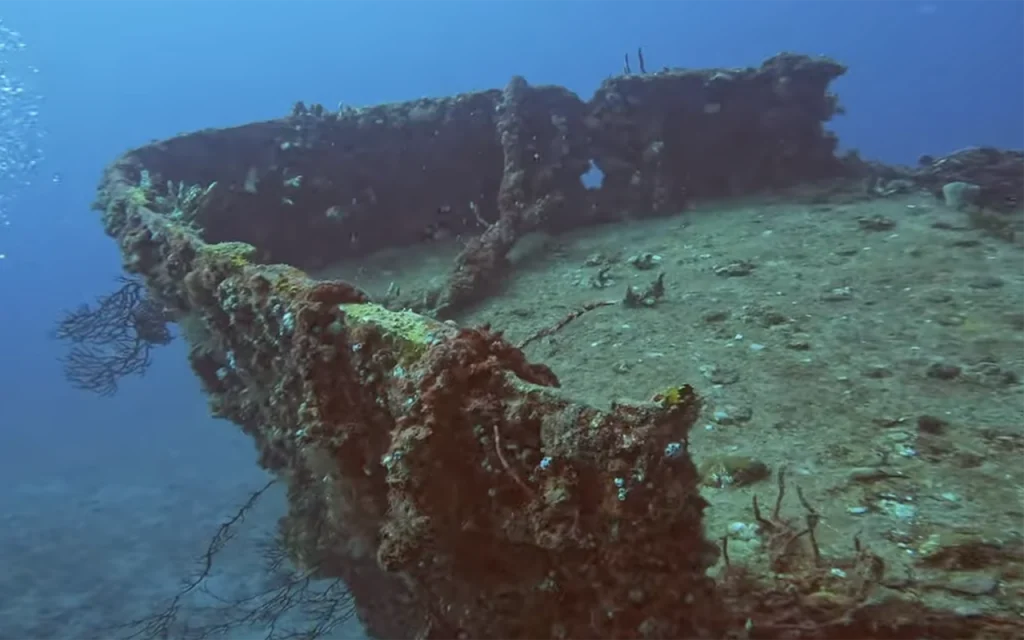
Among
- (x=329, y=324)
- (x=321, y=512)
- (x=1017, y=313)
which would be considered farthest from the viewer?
(x=321, y=512)

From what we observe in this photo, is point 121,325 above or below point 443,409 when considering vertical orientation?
below

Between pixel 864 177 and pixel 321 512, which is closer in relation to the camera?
pixel 321 512

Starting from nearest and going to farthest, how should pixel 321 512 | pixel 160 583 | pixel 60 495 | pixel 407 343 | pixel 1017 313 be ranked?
pixel 407 343 → pixel 1017 313 → pixel 321 512 → pixel 160 583 → pixel 60 495

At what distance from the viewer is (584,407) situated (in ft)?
9.88

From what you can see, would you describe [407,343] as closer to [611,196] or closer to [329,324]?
[329,324]

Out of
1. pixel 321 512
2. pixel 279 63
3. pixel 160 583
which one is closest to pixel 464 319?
pixel 321 512

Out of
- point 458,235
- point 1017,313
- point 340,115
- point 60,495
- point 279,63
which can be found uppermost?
point 279,63

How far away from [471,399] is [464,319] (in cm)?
420

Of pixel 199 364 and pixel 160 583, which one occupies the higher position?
pixel 199 364

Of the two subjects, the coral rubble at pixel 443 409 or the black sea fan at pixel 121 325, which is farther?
the black sea fan at pixel 121 325

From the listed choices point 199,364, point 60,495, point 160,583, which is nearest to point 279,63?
point 60,495

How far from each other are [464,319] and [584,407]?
4625mm

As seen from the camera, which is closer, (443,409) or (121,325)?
(443,409)

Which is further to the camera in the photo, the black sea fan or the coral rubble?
the black sea fan
